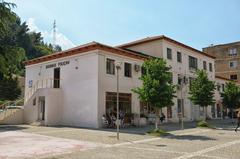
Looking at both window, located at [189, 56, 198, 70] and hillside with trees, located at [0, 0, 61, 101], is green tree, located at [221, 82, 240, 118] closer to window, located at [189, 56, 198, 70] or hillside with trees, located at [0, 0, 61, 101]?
window, located at [189, 56, 198, 70]

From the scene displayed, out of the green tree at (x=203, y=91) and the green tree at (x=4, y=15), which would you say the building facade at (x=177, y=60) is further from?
the green tree at (x=4, y=15)

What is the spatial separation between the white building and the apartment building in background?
33172mm

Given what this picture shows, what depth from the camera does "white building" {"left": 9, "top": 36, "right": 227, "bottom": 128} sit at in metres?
22.1

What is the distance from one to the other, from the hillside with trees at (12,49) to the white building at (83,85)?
8.61ft

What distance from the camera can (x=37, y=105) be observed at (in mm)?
24922

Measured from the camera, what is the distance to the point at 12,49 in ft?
55.0

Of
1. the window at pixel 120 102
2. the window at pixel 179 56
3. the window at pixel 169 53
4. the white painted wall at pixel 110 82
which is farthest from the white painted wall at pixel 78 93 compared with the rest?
the window at pixel 179 56

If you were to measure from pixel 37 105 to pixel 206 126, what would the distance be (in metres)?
15.2

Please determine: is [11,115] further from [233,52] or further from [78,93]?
[233,52]

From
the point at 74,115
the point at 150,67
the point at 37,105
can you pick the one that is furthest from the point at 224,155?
the point at 37,105

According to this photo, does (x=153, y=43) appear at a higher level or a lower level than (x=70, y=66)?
higher

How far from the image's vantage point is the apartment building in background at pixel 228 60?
5697 centimetres

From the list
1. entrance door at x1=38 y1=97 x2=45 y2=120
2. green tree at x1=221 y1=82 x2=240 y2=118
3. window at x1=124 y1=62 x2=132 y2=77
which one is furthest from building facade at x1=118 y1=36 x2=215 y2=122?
entrance door at x1=38 y1=97 x2=45 y2=120

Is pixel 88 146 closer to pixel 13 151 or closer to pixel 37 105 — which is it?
pixel 13 151
